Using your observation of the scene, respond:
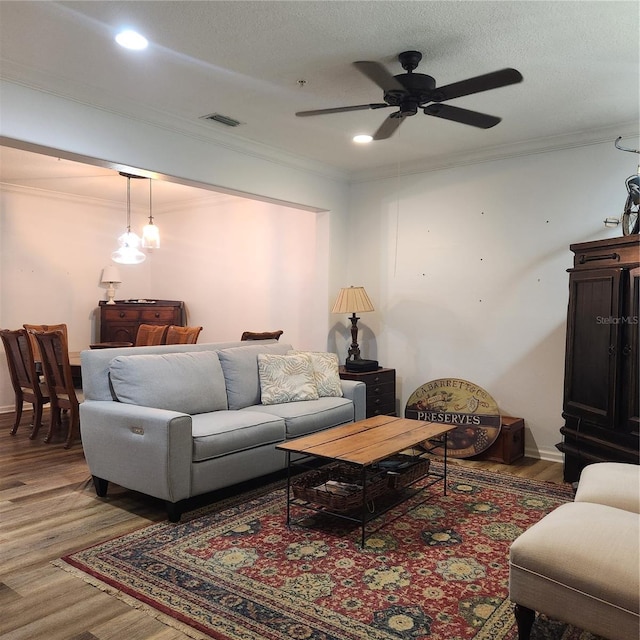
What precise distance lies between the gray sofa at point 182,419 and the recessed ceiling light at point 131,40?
1782 millimetres

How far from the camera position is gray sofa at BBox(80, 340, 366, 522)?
9.91ft

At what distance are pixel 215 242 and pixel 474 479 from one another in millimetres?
4253

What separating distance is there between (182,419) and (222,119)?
2.19 metres

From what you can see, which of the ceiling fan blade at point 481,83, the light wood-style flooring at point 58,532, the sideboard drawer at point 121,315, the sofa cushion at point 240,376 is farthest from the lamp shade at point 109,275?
the ceiling fan blade at point 481,83

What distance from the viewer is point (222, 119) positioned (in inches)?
156

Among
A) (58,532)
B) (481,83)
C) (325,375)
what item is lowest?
(58,532)

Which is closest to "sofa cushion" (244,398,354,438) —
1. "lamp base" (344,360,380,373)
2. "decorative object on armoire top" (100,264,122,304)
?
"lamp base" (344,360,380,373)

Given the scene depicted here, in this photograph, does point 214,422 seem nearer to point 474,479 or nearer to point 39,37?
point 474,479

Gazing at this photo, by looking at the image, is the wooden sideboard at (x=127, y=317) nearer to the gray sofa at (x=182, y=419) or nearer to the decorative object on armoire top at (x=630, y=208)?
the gray sofa at (x=182, y=419)

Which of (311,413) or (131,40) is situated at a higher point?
(131,40)

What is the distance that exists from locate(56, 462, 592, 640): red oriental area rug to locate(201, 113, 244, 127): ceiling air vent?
2.58 m

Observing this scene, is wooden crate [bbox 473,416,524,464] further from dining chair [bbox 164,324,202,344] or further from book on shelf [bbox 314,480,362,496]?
dining chair [bbox 164,324,202,344]

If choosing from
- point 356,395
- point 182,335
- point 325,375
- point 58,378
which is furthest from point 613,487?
point 182,335

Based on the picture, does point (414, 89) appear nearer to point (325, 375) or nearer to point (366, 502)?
point (366, 502)
